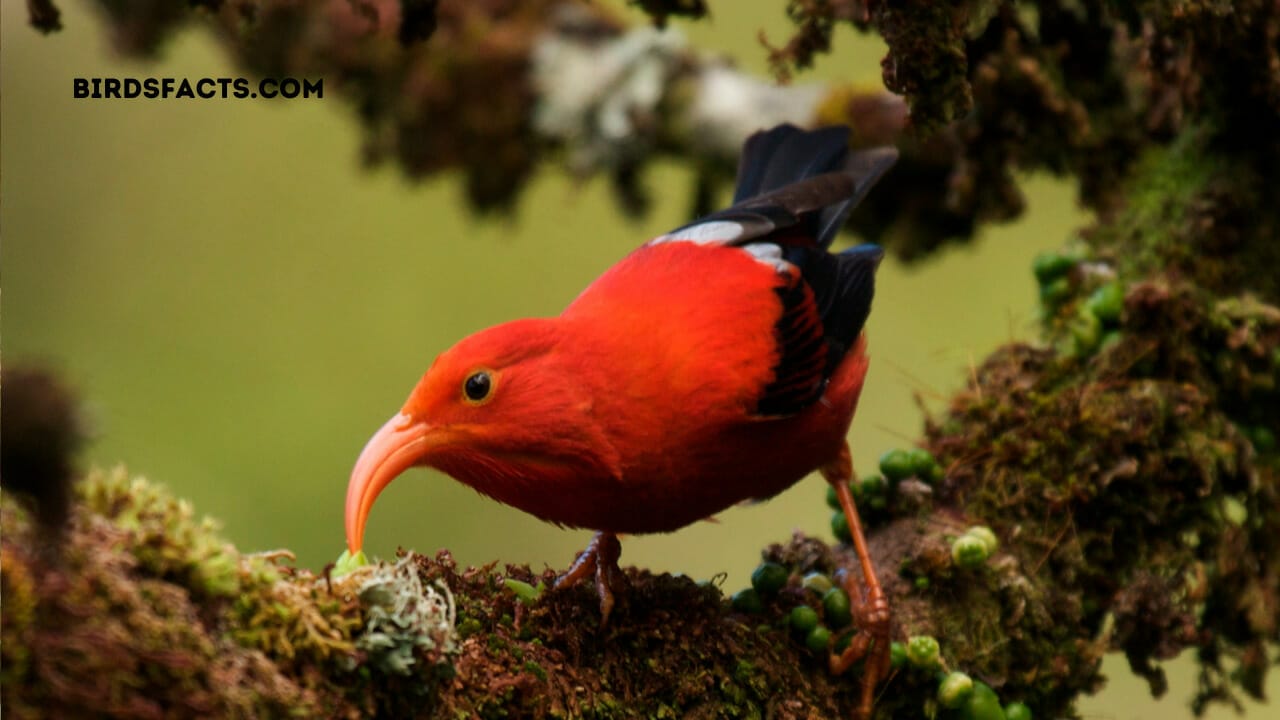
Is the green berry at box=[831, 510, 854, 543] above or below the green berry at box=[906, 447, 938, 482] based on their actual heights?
below

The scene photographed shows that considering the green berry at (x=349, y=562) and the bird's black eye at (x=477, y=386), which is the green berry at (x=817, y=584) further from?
the green berry at (x=349, y=562)

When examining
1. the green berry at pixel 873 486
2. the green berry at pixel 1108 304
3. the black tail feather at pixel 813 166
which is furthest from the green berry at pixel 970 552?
the black tail feather at pixel 813 166

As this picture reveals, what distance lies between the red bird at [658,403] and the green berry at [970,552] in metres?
0.26

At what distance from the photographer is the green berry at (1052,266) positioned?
14.8 ft

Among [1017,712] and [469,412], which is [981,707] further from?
[469,412]

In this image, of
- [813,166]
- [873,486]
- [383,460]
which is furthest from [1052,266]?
[383,460]

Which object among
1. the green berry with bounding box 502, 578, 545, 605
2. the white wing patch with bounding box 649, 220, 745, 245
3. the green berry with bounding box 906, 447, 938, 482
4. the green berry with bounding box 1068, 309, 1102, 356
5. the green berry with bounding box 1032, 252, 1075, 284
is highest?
the white wing patch with bounding box 649, 220, 745, 245

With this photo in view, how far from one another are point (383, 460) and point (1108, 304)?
2.59 m

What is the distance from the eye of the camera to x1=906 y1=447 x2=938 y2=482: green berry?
154 inches

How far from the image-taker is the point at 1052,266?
14.8ft

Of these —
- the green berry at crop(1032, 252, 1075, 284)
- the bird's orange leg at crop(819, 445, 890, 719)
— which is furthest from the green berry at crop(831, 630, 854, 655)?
the green berry at crop(1032, 252, 1075, 284)

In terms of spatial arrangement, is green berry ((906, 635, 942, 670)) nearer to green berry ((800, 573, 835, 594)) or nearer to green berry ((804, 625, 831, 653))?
green berry ((804, 625, 831, 653))

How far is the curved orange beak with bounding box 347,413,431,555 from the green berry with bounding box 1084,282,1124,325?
2449mm

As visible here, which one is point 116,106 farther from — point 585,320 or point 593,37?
point 585,320
